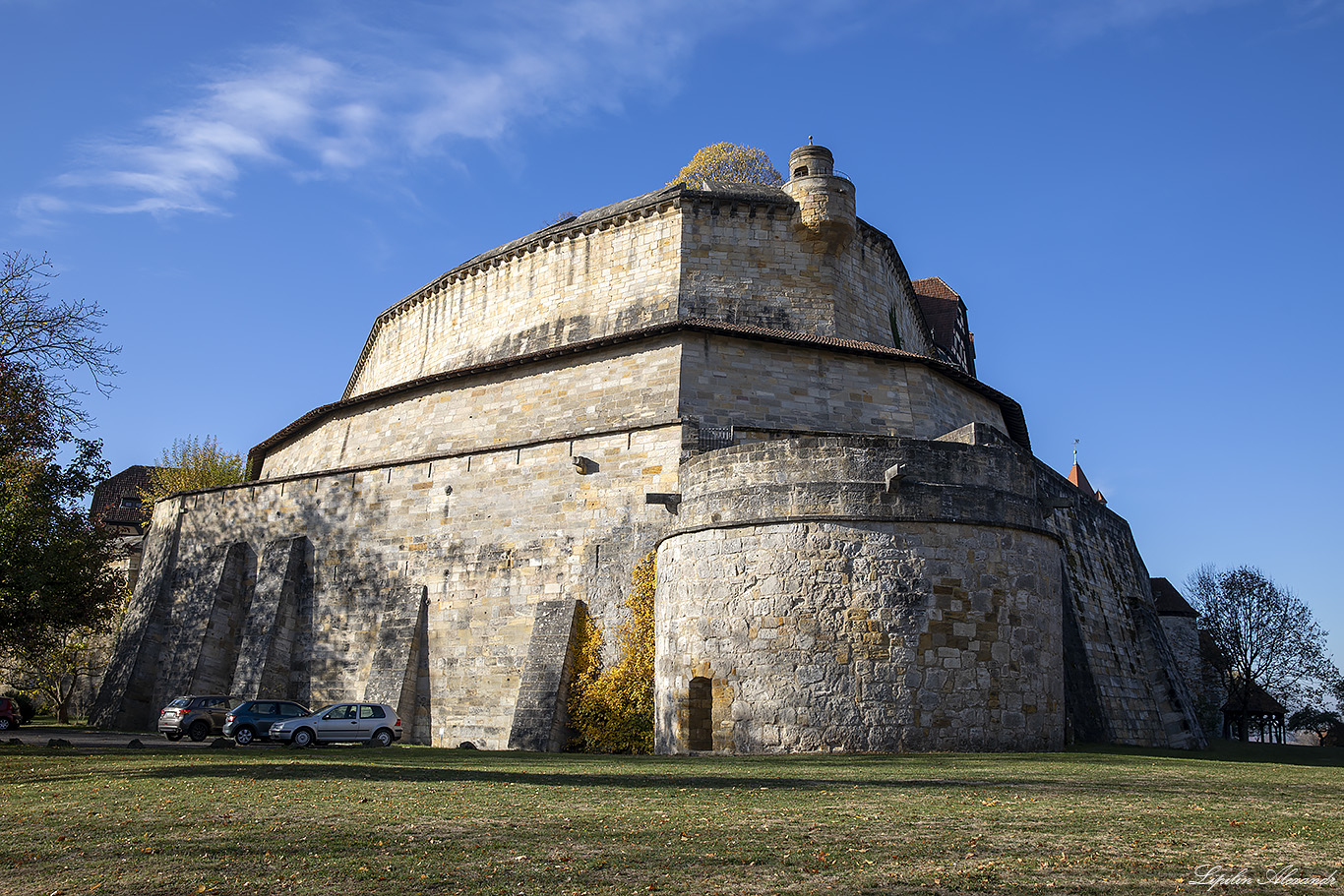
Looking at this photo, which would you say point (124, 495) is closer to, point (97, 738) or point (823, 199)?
point (97, 738)

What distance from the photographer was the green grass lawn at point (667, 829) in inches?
262

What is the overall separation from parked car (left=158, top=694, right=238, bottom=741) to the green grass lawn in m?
10.9

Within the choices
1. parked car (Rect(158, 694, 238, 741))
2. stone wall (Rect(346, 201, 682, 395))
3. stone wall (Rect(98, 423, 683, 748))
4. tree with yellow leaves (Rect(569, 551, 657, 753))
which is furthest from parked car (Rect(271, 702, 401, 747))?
stone wall (Rect(346, 201, 682, 395))

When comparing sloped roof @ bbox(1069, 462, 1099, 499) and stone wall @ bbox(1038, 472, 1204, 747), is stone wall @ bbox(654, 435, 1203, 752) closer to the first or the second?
stone wall @ bbox(1038, 472, 1204, 747)

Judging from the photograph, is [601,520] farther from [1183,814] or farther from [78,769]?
[1183,814]

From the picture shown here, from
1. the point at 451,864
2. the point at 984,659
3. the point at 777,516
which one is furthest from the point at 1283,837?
the point at 777,516

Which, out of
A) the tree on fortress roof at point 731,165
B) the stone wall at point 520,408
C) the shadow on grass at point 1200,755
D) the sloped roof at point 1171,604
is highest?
the tree on fortress roof at point 731,165

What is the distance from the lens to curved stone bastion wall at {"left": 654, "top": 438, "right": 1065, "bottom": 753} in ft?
51.9

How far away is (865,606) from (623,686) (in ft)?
22.5

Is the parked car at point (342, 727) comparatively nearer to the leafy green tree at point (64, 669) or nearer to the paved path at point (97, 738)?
the paved path at point (97, 738)

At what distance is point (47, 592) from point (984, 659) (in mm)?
17128

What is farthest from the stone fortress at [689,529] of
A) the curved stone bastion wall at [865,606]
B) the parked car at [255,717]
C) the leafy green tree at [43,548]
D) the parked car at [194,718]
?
the leafy green tree at [43,548]

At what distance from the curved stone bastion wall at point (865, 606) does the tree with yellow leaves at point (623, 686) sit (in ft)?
8.77

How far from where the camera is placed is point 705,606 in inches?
680
